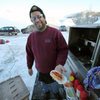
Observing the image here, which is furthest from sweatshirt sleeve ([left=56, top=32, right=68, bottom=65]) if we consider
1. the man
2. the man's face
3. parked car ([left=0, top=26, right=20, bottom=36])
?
parked car ([left=0, top=26, right=20, bottom=36])

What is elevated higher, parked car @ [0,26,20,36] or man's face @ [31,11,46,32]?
man's face @ [31,11,46,32]

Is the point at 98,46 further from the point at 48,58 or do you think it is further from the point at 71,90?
the point at 71,90

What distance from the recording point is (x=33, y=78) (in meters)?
1.47

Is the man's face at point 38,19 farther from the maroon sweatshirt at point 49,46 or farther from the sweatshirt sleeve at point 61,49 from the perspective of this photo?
the sweatshirt sleeve at point 61,49

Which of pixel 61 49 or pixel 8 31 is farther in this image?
pixel 8 31

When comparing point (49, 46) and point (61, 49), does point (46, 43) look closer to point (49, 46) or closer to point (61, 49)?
point (49, 46)

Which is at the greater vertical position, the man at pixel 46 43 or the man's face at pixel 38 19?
the man's face at pixel 38 19

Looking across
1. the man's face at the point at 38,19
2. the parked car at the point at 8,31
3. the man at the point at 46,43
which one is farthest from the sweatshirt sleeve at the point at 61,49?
the parked car at the point at 8,31

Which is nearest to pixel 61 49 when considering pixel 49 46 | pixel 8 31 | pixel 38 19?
pixel 49 46

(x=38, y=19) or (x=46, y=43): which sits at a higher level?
(x=38, y=19)

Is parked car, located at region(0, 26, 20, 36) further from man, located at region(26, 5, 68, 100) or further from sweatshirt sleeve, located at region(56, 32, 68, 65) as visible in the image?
sweatshirt sleeve, located at region(56, 32, 68, 65)

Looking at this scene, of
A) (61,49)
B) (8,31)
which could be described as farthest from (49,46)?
(8,31)

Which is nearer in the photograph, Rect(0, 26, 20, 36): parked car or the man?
the man

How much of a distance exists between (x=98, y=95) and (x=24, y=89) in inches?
34.0
